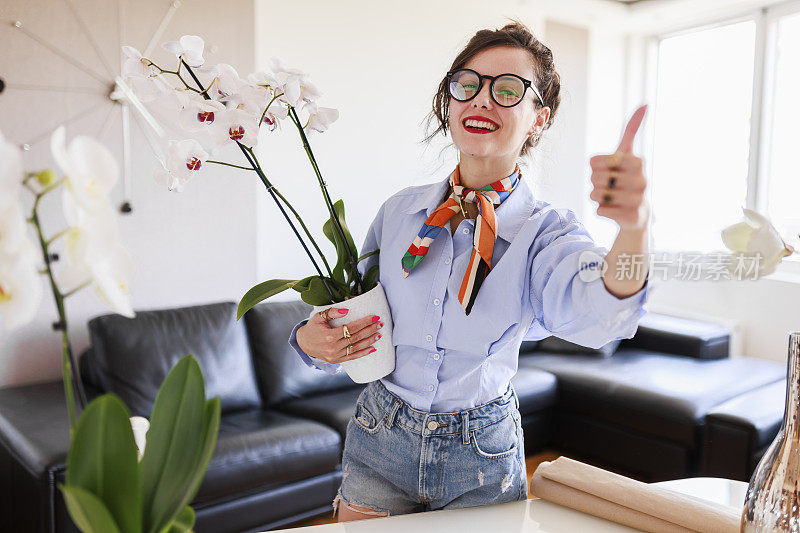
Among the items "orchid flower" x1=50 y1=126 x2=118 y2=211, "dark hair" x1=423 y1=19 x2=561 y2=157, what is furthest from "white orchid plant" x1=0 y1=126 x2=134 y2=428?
"dark hair" x1=423 y1=19 x2=561 y2=157

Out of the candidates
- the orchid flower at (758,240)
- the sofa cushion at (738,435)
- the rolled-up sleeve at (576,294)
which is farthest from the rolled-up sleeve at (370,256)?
the sofa cushion at (738,435)

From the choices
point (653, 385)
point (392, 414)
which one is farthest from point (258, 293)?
point (653, 385)

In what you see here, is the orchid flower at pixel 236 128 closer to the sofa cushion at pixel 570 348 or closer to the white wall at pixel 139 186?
the white wall at pixel 139 186

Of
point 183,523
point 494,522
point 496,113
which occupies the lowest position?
point 494,522

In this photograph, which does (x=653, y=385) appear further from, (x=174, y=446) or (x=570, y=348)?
(x=174, y=446)

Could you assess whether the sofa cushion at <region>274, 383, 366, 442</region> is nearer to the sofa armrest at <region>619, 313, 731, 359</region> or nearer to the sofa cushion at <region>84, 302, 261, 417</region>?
the sofa cushion at <region>84, 302, 261, 417</region>

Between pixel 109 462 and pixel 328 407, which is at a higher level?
pixel 109 462

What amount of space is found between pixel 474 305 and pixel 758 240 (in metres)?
0.56

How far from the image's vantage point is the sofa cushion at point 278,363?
3.26 metres

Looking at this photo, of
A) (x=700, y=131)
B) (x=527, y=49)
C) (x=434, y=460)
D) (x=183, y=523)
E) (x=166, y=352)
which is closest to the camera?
(x=183, y=523)

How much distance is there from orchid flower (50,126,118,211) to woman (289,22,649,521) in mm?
779

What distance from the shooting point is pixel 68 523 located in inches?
88.3

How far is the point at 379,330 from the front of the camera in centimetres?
129

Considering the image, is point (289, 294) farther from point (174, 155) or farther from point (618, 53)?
point (618, 53)
